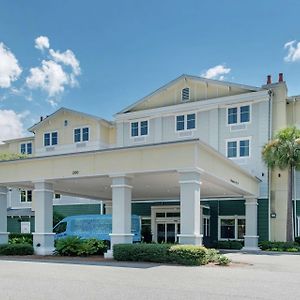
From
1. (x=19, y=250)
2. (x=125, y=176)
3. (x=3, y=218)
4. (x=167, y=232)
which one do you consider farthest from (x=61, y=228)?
(x=125, y=176)

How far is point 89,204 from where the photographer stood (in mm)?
38094

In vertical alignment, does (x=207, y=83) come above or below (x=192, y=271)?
above

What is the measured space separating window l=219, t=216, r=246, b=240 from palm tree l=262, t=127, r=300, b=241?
4.20 meters

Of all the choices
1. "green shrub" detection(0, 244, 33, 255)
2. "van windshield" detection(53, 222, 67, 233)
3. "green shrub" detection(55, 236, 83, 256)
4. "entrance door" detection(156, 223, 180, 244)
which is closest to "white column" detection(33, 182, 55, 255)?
"green shrub" detection(0, 244, 33, 255)

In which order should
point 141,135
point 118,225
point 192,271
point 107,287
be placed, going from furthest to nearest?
point 141,135, point 118,225, point 192,271, point 107,287

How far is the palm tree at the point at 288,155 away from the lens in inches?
1129

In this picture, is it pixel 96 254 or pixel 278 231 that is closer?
pixel 96 254

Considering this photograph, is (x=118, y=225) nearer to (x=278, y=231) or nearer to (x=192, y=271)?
(x=192, y=271)

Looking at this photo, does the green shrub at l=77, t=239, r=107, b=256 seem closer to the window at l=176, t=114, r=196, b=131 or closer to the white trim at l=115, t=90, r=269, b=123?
the window at l=176, t=114, r=196, b=131

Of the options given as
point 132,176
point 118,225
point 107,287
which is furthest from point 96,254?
point 107,287

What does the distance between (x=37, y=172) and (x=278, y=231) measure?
17194 millimetres

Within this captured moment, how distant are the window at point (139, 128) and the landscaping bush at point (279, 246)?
1262 cm

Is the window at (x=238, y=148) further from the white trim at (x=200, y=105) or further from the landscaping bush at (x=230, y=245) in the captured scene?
the landscaping bush at (x=230, y=245)

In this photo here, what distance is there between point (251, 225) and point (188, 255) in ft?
47.0
